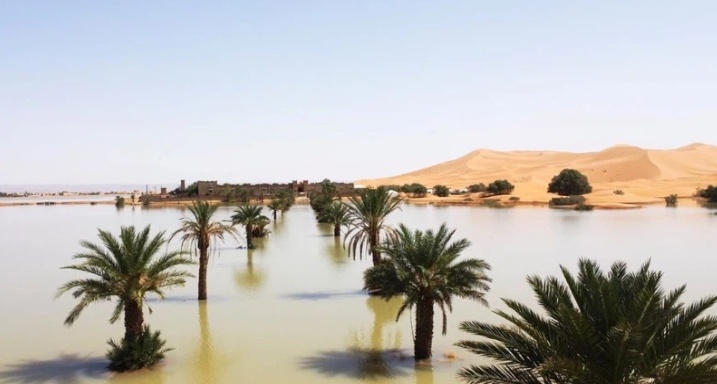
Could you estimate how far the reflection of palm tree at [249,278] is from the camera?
2515cm

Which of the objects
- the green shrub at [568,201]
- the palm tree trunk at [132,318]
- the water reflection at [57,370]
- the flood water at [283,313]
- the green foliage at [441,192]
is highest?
the green foliage at [441,192]

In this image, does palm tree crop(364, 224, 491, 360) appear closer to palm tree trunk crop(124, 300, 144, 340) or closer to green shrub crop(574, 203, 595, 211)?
palm tree trunk crop(124, 300, 144, 340)

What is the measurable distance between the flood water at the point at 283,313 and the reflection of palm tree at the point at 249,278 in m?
0.10

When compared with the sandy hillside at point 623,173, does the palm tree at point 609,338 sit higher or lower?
lower

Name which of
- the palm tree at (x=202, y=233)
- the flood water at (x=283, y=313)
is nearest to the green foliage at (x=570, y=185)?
the flood water at (x=283, y=313)

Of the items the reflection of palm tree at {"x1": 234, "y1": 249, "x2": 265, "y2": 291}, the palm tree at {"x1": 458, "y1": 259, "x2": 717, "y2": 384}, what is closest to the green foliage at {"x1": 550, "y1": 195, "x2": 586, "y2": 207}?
the reflection of palm tree at {"x1": 234, "y1": 249, "x2": 265, "y2": 291}

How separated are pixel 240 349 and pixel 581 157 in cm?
19267

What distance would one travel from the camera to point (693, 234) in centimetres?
4084

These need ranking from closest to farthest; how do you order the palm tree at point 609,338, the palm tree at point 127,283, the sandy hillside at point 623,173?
the palm tree at point 609,338 → the palm tree at point 127,283 → the sandy hillside at point 623,173

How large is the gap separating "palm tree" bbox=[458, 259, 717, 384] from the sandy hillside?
247 ft

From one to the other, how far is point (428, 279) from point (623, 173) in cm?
13736

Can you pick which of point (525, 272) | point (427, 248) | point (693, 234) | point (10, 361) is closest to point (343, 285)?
point (525, 272)

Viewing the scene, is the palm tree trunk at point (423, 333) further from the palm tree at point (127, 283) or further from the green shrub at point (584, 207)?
the green shrub at point (584, 207)

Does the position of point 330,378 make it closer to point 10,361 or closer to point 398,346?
point 398,346
